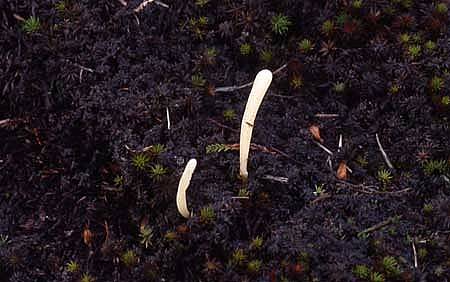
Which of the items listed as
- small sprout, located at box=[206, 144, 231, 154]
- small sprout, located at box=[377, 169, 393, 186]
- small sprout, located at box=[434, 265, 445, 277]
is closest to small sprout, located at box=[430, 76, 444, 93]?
small sprout, located at box=[377, 169, 393, 186]

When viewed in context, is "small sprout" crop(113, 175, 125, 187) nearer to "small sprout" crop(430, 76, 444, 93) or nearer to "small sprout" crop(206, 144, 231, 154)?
"small sprout" crop(206, 144, 231, 154)

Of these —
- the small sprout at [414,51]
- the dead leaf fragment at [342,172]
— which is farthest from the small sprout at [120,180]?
the small sprout at [414,51]

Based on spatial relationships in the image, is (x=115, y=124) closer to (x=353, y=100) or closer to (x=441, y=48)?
(x=353, y=100)

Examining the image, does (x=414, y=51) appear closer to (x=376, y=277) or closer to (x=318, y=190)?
(x=318, y=190)

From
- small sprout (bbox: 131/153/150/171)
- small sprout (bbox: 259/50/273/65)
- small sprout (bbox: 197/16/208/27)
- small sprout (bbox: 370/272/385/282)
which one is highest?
small sprout (bbox: 197/16/208/27)

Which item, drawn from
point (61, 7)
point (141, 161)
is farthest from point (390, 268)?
point (61, 7)

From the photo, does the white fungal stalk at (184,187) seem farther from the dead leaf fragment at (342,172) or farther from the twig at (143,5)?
the twig at (143,5)
